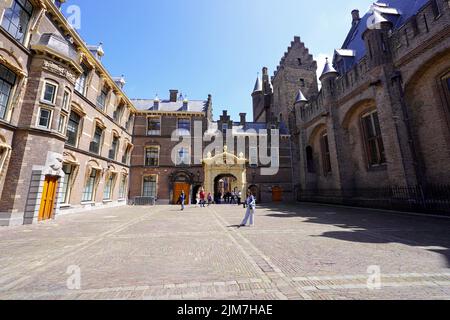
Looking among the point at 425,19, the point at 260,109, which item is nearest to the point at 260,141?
the point at 260,109

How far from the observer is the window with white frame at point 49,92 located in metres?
10.2

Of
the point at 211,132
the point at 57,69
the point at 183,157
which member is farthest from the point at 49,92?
the point at 211,132

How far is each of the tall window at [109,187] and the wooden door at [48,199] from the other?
7.46 metres

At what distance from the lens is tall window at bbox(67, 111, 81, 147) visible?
1344cm

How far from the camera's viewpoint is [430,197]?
1040cm

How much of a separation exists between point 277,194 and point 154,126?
58.2 feet

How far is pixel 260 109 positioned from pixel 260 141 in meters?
14.8

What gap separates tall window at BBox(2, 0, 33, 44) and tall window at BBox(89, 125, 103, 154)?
25.5 feet

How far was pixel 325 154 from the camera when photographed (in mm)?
20078

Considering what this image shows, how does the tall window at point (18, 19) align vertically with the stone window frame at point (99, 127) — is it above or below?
above

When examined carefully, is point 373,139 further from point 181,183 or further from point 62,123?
point 62,123

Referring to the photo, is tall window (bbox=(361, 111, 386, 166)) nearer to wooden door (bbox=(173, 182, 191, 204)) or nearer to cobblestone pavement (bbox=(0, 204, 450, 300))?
cobblestone pavement (bbox=(0, 204, 450, 300))

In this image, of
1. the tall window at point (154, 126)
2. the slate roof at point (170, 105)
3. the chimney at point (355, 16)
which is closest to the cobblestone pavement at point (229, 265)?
the tall window at point (154, 126)

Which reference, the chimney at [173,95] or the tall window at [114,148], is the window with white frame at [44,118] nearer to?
the tall window at [114,148]
